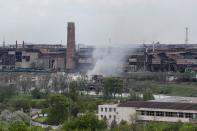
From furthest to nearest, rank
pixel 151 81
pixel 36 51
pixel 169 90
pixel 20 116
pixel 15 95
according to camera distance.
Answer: pixel 36 51, pixel 151 81, pixel 169 90, pixel 15 95, pixel 20 116

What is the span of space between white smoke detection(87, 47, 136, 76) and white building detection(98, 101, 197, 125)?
20.5 m

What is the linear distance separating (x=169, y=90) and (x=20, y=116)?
540 inches

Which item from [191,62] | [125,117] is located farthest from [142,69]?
[125,117]

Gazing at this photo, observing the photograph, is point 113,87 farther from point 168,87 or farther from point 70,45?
point 70,45

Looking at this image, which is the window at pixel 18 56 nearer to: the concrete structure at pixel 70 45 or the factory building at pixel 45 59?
the factory building at pixel 45 59

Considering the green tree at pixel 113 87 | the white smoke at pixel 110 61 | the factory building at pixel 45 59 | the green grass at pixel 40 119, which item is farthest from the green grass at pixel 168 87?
the green grass at pixel 40 119

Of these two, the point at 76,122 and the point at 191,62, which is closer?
the point at 76,122

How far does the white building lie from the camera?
65.1ft

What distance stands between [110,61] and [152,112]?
24173 millimetres

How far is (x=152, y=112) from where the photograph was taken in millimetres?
20531

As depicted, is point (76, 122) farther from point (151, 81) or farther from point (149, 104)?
point (151, 81)

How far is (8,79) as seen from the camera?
120ft

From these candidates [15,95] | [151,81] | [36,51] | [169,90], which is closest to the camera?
[15,95]

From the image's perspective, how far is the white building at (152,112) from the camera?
65.1 ft
